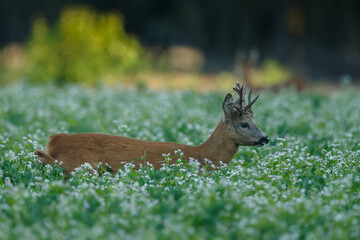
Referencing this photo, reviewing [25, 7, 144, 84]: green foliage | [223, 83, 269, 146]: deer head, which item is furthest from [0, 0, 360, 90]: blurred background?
[223, 83, 269, 146]: deer head

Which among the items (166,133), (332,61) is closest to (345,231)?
(166,133)

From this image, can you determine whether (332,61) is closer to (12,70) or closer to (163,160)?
(12,70)

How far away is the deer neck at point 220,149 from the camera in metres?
6.20

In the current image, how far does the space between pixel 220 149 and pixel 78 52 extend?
1036 centimetres

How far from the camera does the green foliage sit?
1570cm

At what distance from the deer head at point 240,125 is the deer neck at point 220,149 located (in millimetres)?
57

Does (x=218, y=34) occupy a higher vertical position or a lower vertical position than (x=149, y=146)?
higher

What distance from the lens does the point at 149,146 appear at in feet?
20.1

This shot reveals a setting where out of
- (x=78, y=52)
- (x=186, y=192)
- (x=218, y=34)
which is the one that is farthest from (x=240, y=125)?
(x=218, y=34)

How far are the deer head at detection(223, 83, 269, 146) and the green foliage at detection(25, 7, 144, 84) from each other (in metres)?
10.1

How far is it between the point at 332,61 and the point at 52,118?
15.3 metres

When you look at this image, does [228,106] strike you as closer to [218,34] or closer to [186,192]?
[186,192]

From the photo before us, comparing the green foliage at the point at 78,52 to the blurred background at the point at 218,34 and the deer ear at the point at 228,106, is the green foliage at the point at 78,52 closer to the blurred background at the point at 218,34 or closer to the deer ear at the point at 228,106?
the blurred background at the point at 218,34

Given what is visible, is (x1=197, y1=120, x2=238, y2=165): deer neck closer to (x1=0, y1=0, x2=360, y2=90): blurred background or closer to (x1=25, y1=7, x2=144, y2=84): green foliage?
(x1=25, y1=7, x2=144, y2=84): green foliage
